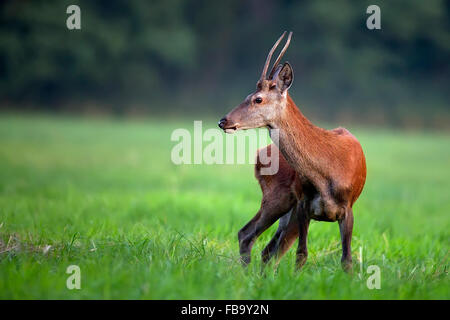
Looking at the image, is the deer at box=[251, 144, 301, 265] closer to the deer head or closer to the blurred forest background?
the deer head

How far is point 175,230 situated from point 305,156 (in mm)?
1567

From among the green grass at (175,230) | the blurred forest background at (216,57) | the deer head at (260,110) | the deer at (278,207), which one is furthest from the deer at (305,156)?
the blurred forest background at (216,57)

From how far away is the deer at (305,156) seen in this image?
4699mm

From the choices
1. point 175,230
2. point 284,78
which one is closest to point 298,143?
point 284,78

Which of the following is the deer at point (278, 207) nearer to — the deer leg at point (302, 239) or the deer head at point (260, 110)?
the deer leg at point (302, 239)

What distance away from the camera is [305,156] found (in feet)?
15.6

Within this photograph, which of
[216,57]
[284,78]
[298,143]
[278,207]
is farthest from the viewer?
[216,57]

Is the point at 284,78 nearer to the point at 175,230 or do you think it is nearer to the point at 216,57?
the point at 175,230

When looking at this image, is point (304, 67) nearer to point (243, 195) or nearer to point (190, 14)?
point (190, 14)

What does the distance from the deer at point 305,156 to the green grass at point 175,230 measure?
1.40 feet

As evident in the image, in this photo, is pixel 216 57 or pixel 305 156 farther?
pixel 216 57

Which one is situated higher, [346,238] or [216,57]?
[216,57]
